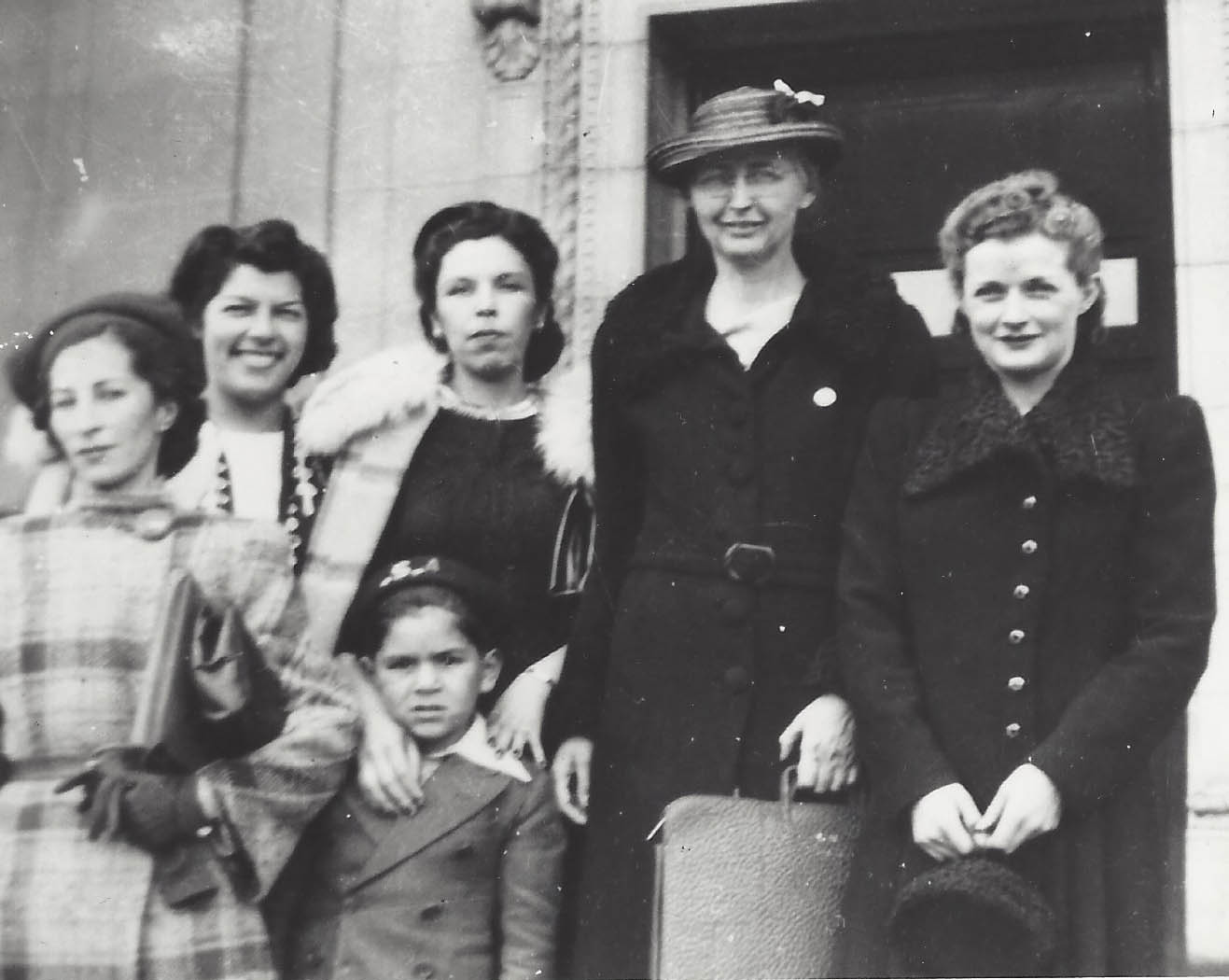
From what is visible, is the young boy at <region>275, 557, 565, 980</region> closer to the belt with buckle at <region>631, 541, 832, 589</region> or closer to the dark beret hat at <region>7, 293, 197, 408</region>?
the belt with buckle at <region>631, 541, 832, 589</region>

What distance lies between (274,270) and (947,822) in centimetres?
186

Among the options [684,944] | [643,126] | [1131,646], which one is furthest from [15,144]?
[1131,646]

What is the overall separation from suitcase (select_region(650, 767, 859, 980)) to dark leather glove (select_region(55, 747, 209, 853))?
913mm

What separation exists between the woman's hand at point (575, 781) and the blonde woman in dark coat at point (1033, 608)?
564 millimetres

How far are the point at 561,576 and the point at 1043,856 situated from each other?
1.10 m

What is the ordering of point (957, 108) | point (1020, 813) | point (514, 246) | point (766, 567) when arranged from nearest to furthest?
1. point (1020, 813)
2. point (766, 567)
3. point (514, 246)
4. point (957, 108)

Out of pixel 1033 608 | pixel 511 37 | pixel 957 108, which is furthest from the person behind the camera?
pixel 511 37

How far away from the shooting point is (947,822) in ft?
11.6

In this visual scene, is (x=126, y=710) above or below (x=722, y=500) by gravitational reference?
below

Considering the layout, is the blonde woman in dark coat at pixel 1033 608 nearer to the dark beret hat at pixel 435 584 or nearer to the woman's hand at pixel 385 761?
the dark beret hat at pixel 435 584

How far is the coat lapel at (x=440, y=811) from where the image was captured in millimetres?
3975

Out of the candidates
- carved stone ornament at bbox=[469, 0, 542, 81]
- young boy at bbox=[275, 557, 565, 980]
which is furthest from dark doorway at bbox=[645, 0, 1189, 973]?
young boy at bbox=[275, 557, 565, 980]

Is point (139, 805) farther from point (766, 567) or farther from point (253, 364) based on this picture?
point (766, 567)

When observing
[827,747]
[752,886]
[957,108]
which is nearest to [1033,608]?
[827,747]
